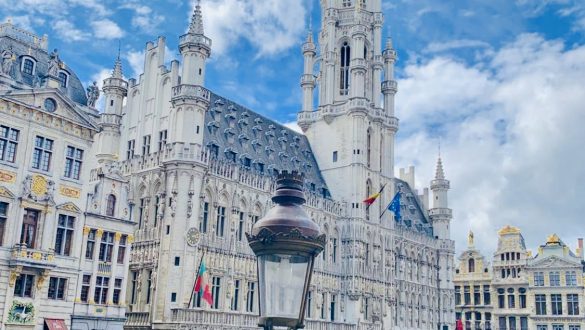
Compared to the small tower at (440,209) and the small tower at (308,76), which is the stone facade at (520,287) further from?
the small tower at (308,76)

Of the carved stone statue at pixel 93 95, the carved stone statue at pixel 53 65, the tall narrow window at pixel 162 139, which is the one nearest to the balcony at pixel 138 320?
the tall narrow window at pixel 162 139

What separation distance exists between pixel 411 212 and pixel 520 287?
18.4 m

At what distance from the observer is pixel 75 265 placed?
127 feet

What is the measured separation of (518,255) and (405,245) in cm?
2075

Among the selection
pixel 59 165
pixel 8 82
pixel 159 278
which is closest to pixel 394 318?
pixel 159 278

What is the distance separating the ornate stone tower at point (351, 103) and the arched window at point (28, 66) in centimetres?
3576

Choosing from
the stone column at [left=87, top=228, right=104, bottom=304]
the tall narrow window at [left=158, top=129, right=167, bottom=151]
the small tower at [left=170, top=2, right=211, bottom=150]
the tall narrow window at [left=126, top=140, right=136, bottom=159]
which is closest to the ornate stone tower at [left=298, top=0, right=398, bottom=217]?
the small tower at [left=170, top=2, right=211, bottom=150]

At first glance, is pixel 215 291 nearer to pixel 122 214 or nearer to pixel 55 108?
pixel 122 214

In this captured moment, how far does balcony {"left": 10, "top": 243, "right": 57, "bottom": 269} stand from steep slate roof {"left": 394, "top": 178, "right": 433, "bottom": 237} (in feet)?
161

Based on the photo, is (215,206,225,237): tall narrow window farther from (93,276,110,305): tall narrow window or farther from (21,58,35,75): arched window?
(21,58,35,75): arched window

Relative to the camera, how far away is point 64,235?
38.2 meters

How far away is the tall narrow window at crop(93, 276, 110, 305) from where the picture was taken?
4044 centimetres

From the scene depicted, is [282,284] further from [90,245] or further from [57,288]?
[90,245]

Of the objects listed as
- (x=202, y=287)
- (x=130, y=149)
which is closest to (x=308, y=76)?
(x=130, y=149)
